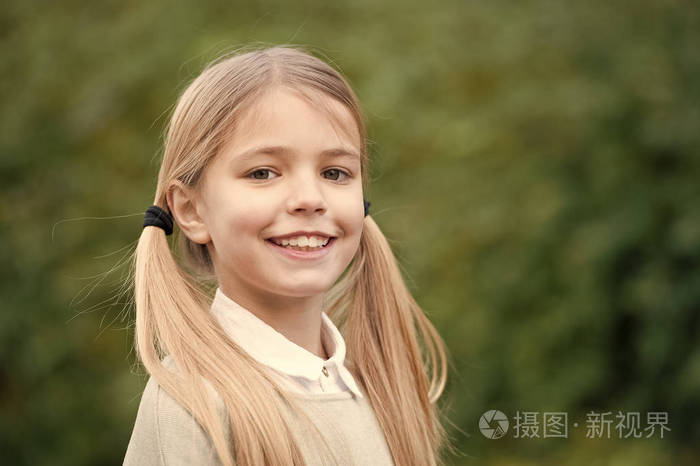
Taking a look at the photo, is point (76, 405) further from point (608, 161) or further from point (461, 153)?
point (608, 161)

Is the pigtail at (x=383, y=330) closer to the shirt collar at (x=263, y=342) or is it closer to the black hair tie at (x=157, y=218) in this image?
the shirt collar at (x=263, y=342)

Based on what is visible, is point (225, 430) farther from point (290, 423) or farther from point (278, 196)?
point (278, 196)

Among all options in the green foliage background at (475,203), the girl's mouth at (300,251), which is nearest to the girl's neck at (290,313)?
the girl's mouth at (300,251)

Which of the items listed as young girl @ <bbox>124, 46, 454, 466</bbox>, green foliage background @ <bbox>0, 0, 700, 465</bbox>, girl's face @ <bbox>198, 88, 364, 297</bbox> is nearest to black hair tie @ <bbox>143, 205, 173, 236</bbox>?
young girl @ <bbox>124, 46, 454, 466</bbox>

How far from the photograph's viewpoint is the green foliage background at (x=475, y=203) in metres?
3.70

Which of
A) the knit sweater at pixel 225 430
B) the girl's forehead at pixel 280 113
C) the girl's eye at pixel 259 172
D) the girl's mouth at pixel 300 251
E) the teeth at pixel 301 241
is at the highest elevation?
the girl's forehead at pixel 280 113

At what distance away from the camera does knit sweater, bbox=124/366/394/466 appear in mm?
1505

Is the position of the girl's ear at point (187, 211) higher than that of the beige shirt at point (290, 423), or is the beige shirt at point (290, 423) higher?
the girl's ear at point (187, 211)

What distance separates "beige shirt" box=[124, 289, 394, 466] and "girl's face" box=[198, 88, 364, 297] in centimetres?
10

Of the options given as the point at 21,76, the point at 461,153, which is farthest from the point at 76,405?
the point at 461,153

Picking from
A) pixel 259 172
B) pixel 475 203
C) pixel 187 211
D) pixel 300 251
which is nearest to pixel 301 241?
pixel 300 251

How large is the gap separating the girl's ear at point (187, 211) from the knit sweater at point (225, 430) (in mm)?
313

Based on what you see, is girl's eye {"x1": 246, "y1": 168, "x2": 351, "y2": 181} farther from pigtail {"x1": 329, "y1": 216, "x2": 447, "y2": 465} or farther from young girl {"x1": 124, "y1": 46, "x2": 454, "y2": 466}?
pigtail {"x1": 329, "y1": 216, "x2": 447, "y2": 465}

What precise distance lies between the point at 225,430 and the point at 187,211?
1.54 ft
